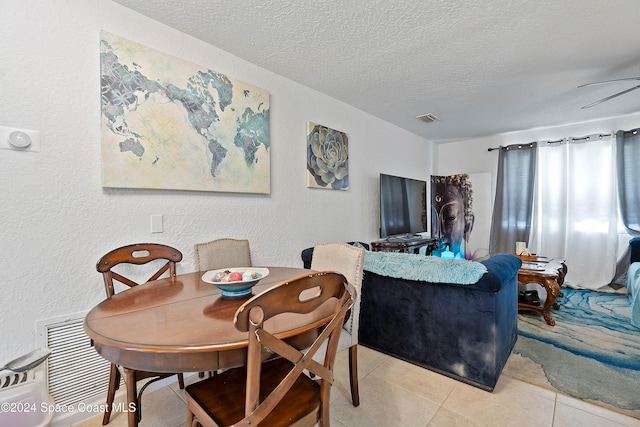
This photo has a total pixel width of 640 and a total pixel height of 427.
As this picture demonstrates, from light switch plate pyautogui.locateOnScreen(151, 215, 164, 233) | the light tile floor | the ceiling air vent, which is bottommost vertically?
the light tile floor

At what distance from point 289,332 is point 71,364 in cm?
154

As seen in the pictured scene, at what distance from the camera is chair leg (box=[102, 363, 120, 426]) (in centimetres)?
155

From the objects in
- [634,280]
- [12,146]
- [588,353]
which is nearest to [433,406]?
[588,353]

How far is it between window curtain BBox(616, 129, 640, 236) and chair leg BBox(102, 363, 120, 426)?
587 centimetres

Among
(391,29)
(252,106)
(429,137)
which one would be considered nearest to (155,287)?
(252,106)

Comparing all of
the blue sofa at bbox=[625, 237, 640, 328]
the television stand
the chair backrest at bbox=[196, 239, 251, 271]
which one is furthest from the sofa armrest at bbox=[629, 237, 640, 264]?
the chair backrest at bbox=[196, 239, 251, 271]

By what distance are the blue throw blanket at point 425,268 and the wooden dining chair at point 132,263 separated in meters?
1.42

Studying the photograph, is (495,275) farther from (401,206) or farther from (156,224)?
(401,206)

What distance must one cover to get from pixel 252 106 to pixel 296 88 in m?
0.68

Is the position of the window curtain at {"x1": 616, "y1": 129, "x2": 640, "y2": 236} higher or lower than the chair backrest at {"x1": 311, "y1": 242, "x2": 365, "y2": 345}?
higher

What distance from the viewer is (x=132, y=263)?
1751 millimetres

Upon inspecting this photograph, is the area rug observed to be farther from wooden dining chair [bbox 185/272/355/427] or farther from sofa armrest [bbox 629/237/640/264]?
wooden dining chair [bbox 185/272/355/427]

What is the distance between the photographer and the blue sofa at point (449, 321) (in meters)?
1.87

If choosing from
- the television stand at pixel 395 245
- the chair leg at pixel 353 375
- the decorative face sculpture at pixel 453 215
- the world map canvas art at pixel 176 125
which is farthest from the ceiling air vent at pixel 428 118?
the chair leg at pixel 353 375
